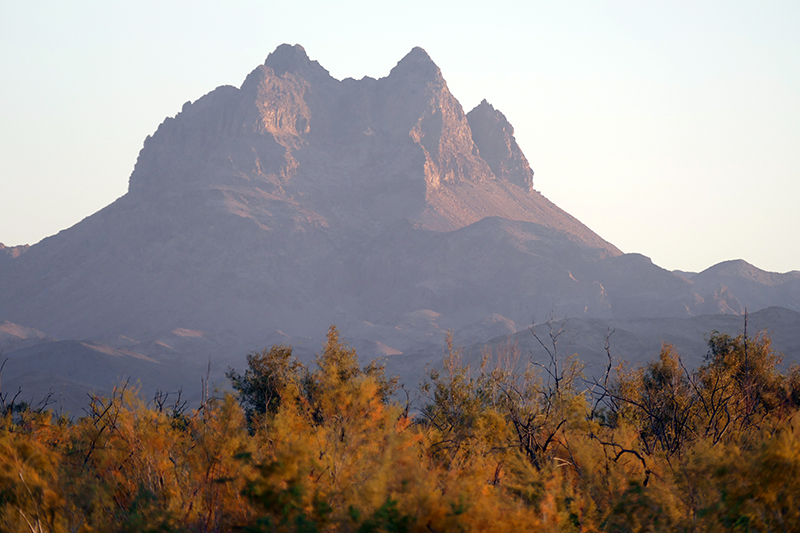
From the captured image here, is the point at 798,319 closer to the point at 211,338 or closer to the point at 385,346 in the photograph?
the point at 385,346

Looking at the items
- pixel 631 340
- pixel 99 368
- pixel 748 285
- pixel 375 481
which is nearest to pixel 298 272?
pixel 99 368

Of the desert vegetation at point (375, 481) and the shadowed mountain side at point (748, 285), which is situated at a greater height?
Result: the shadowed mountain side at point (748, 285)

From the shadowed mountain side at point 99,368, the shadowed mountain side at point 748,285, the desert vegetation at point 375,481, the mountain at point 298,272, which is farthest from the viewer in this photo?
the shadowed mountain side at point 748,285

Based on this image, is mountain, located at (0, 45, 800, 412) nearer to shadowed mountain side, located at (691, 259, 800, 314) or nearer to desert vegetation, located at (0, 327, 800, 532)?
shadowed mountain side, located at (691, 259, 800, 314)

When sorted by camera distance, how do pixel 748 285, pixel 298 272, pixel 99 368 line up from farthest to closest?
pixel 748 285
pixel 298 272
pixel 99 368

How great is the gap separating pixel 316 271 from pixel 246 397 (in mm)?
140548

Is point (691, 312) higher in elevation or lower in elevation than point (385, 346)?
higher

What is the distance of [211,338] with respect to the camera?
456 feet

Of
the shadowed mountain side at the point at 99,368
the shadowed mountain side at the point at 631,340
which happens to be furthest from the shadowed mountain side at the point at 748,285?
the shadowed mountain side at the point at 99,368

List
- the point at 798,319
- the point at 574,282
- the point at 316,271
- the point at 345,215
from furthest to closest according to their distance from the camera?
the point at 345,215, the point at 316,271, the point at 574,282, the point at 798,319

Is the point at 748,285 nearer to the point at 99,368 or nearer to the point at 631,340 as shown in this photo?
the point at 631,340

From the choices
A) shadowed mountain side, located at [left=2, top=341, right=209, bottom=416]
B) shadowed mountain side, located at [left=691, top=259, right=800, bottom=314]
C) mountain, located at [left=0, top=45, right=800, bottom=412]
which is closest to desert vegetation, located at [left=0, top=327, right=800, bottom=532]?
shadowed mountain side, located at [left=2, top=341, right=209, bottom=416]

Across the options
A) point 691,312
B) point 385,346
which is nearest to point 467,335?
point 385,346

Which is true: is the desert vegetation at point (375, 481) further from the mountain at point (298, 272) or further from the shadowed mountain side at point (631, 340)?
the mountain at point (298, 272)
